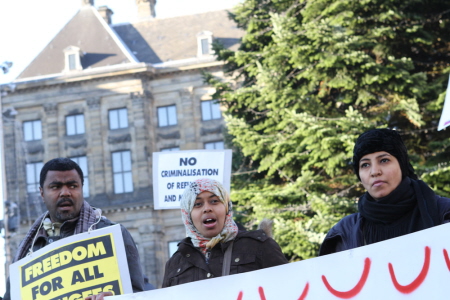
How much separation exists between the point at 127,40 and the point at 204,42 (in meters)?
3.93

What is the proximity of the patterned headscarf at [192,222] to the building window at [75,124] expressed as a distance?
37.5 m

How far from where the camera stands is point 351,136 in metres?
13.2

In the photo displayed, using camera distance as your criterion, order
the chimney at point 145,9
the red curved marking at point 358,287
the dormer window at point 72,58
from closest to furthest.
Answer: the red curved marking at point 358,287
the dormer window at point 72,58
the chimney at point 145,9

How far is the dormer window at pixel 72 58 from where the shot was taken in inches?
1583

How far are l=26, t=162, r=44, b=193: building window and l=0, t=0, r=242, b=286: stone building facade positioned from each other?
6cm

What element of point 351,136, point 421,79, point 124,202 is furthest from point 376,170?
point 124,202

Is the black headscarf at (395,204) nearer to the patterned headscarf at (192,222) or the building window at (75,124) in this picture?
the patterned headscarf at (192,222)

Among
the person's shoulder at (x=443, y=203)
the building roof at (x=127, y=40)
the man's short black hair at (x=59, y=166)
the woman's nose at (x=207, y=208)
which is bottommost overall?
the person's shoulder at (x=443, y=203)

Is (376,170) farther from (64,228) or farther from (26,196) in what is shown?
(26,196)

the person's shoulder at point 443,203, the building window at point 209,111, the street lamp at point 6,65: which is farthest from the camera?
the building window at point 209,111

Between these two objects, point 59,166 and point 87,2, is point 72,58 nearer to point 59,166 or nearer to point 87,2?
point 87,2

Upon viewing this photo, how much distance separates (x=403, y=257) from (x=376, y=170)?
0.51m

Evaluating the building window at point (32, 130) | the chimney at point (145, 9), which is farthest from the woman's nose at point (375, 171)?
the chimney at point (145, 9)

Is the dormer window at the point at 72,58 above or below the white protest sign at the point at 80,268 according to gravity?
above
